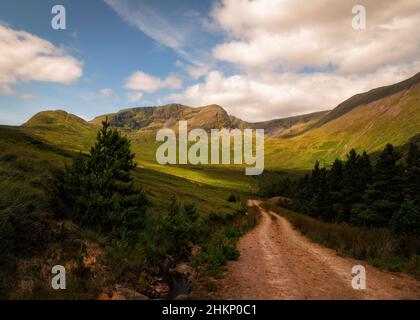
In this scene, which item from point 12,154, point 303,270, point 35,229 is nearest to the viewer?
point 35,229

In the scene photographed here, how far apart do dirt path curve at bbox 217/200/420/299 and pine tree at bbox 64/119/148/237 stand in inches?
257

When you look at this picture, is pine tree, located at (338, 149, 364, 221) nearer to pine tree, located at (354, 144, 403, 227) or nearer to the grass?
pine tree, located at (354, 144, 403, 227)

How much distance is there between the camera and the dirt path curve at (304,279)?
957cm

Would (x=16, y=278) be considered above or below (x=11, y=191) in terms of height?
below

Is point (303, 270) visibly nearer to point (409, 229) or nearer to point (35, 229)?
point (35, 229)

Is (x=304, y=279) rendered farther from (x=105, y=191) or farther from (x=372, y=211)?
(x=372, y=211)

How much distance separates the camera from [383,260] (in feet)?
45.8

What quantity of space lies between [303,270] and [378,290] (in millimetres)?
3256

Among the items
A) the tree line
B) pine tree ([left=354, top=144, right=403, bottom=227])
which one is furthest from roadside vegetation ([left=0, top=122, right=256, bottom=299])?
pine tree ([left=354, top=144, right=403, bottom=227])

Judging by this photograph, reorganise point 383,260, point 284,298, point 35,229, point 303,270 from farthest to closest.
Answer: point 383,260
point 303,270
point 35,229
point 284,298

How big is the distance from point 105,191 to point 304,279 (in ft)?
36.4

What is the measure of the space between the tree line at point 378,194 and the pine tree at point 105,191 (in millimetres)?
20848
